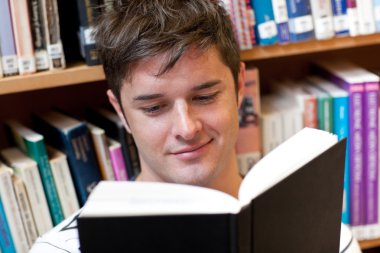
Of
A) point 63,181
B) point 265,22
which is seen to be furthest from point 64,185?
point 265,22

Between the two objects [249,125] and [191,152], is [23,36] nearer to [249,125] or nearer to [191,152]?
[191,152]

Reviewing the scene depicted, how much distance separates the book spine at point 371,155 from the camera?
111 centimetres

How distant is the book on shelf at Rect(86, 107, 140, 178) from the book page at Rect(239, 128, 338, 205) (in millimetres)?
477

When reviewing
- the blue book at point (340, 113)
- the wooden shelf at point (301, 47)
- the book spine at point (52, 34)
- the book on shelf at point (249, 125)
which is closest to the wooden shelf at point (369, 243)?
the blue book at point (340, 113)

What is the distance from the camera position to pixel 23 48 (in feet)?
3.09

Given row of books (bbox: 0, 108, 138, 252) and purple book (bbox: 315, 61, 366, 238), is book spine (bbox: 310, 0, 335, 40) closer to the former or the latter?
purple book (bbox: 315, 61, 366, 238)

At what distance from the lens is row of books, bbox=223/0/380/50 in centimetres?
104

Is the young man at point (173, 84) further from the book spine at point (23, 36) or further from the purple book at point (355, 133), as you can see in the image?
the purple book at point (355, 133)

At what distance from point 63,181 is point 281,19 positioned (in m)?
0.54

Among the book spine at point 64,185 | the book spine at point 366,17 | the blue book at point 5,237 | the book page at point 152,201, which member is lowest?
the blue book at point 5,237

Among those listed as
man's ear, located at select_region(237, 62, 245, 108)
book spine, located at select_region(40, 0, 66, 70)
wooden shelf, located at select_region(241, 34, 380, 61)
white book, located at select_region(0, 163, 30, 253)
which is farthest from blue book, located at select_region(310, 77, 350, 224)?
white book, located at select_region(0, 163, 30, 253)

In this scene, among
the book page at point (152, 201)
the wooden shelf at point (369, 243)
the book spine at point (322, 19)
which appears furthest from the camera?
the wooden shelf at point (369, 243)

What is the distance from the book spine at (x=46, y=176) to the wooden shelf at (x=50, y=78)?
115 millimetres

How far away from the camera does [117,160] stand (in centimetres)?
109
